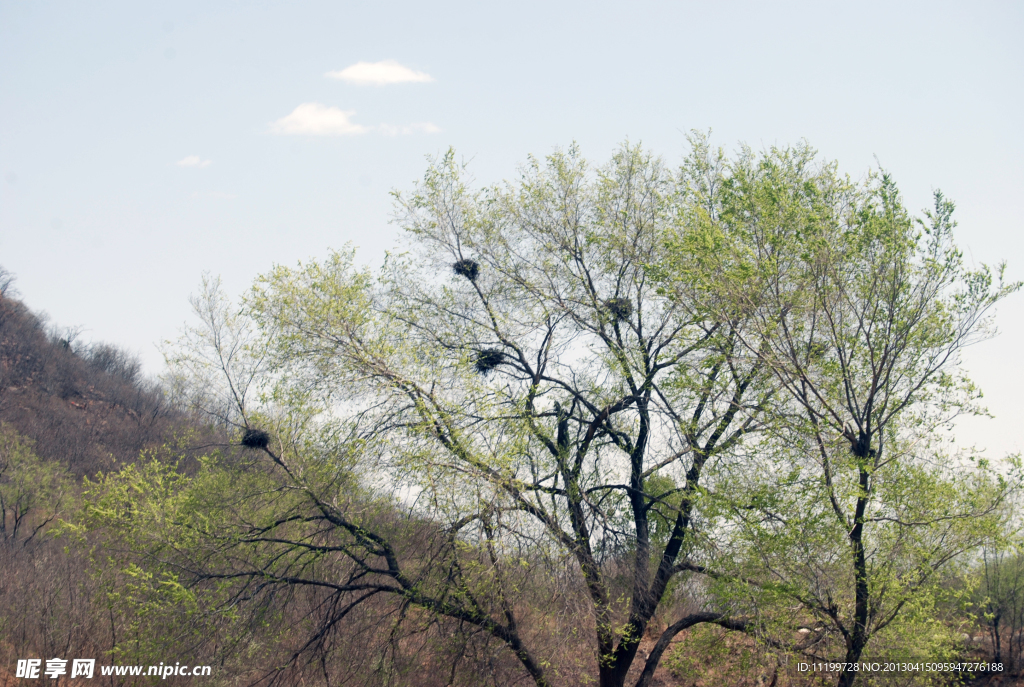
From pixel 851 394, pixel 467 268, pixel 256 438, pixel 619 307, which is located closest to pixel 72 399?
pixel 256 438

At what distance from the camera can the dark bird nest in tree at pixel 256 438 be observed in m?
11.1

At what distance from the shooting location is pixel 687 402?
11.7 metres

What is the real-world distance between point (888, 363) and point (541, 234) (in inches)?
231

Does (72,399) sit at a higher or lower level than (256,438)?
higher

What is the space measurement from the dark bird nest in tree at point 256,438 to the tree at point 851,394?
7078mm

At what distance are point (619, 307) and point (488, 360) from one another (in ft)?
7.90

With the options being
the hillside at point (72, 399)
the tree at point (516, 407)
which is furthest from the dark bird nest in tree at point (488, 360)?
the hillside at point (72, 399)

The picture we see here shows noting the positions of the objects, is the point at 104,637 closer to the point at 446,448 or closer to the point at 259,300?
the point at 259,300

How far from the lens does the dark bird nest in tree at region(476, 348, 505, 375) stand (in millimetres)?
11477

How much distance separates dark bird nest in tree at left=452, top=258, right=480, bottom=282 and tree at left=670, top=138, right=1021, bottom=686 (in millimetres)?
3453

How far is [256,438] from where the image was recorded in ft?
36.7

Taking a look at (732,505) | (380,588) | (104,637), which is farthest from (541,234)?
(104,637)

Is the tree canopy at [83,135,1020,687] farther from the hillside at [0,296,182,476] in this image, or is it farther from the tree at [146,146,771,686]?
the hillside at [0,296,182,476]

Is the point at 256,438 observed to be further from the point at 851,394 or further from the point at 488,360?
the point at 851,394
